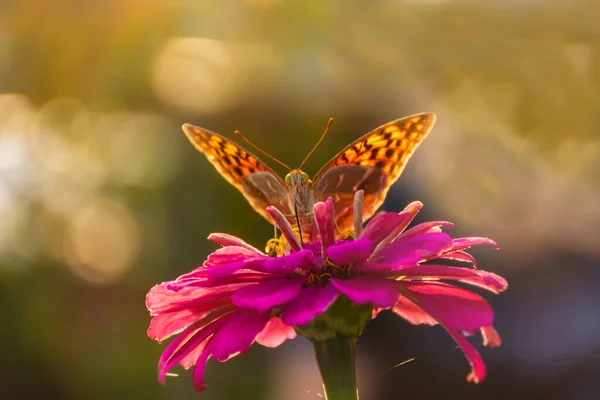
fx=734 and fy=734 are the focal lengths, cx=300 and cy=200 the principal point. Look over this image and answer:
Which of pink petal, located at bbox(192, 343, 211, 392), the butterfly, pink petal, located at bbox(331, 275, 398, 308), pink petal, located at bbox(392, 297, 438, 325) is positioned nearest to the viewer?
pink petal, located at bbox(331, 275, 398, 308)

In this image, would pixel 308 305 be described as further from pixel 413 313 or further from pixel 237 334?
pixel 413 313

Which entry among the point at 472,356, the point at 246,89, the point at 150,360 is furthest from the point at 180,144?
the point at 472,356

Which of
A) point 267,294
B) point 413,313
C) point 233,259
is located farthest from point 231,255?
point 413,313

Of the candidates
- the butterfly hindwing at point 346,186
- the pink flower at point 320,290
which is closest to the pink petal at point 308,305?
the pink flower at point 320,290

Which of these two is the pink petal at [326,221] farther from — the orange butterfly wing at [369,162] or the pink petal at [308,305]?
the orange butterfly wing at [369,162]

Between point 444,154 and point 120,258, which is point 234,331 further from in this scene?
point 120,258

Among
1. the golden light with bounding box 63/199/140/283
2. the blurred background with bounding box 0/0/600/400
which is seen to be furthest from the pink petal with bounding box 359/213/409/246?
the golden light with bounding box 63/199/140/283

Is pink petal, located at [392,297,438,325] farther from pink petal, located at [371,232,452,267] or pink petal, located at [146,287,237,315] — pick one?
pink petal, located at [146,287,237,315]
